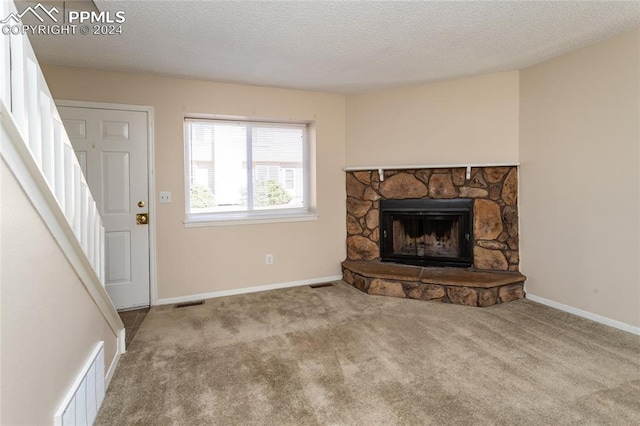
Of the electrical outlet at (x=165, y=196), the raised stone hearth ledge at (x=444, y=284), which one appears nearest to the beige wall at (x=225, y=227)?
the electrical outlet at (x=165, y=196)

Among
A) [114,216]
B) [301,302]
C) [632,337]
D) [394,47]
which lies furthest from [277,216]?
[632,337]

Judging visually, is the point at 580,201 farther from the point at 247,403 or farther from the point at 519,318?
the point at 247,403

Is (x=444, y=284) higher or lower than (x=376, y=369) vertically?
higher

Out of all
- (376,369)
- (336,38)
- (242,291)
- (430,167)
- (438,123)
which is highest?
(336,38)

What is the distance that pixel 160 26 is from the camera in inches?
94.7

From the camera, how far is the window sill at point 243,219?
362 cm

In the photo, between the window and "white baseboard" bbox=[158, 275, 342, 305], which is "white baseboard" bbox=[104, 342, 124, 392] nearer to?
"white baseboard" bbox=[158, 275, 342, 305]

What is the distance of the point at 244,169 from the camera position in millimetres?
3947

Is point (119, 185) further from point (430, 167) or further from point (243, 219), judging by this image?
point (430, 167)

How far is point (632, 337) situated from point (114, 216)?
440 centimetres

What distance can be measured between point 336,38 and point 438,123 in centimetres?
170

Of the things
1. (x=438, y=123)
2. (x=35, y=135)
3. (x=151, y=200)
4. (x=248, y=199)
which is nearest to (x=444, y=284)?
(x=438, y=123)

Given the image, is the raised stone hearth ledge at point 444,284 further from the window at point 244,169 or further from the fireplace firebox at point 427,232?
the window at point 244,169

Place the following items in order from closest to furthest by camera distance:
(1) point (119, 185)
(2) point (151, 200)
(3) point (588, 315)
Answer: (3) point (588, 315) → (1) point (119, 185) → (2) point (151, 200)
